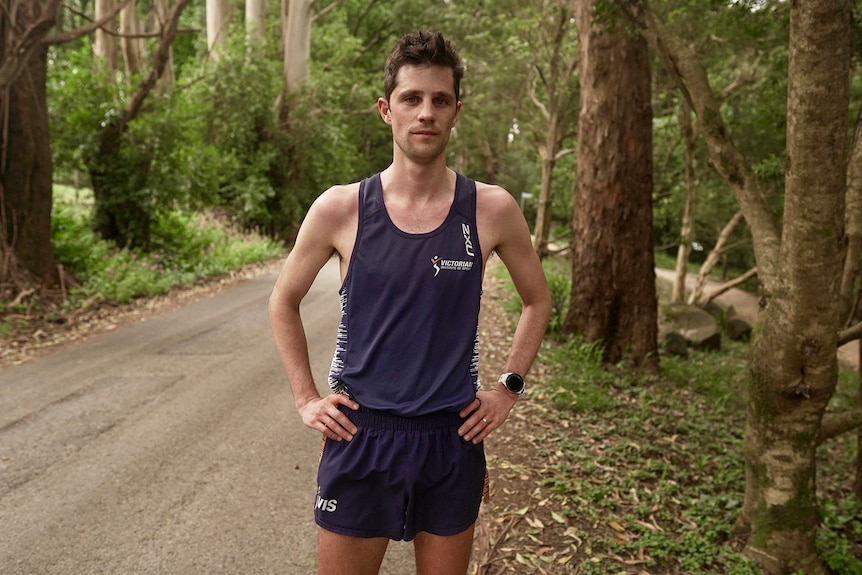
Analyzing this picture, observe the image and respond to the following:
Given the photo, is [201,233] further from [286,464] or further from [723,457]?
[723,457]

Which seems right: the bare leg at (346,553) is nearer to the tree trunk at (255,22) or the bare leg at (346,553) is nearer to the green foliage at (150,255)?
the green foliage at (150,255)

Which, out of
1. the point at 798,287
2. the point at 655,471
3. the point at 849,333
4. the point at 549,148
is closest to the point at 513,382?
the point at 798,287

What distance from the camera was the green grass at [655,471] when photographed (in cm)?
392

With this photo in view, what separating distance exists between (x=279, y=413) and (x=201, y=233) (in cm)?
1112

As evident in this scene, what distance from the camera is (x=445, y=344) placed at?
2.18 metres

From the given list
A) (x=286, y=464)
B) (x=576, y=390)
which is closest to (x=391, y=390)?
(x=286, y=464)

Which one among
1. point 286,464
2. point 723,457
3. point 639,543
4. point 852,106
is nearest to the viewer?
point 639,543

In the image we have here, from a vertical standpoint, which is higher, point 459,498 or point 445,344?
point 445,344

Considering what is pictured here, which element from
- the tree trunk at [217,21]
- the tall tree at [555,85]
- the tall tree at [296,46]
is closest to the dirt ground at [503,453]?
the tall tree at [555,85]

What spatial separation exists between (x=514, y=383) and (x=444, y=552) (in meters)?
0.64

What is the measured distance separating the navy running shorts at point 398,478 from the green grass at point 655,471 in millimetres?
1883

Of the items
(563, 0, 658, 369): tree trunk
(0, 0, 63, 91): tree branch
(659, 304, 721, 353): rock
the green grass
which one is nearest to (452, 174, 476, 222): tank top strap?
the green grass

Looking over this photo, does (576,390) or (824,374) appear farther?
(576,390)

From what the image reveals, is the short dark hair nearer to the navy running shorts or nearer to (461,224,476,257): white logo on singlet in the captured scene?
(461,224,476,257): white logo on singlet
